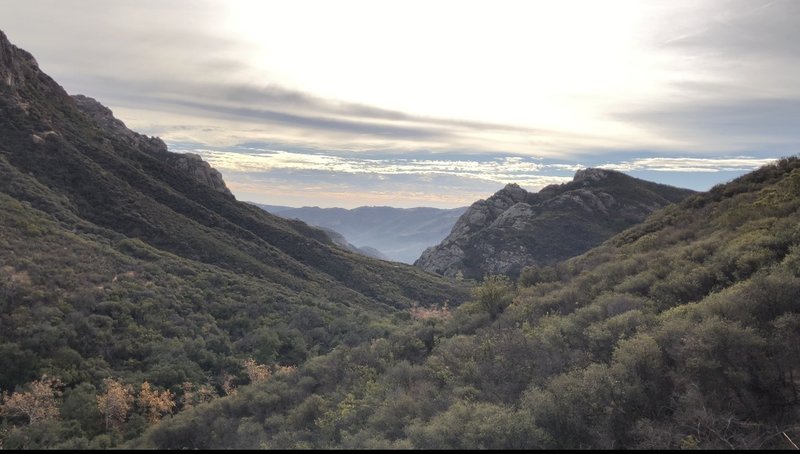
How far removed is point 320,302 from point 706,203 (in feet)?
136

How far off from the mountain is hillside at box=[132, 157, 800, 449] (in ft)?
236

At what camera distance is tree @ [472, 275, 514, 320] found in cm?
2597

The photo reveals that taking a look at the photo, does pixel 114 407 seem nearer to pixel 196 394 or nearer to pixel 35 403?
pixel 35 403

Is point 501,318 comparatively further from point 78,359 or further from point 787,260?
point 78,359

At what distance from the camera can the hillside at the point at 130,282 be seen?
30266mm

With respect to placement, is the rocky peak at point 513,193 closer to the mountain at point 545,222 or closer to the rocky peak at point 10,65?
the mountain at point 545,222

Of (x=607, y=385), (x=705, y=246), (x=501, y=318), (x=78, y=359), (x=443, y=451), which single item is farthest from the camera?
(x=78, y=359)

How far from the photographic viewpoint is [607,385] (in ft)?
37.6

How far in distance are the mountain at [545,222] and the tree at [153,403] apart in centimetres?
7486

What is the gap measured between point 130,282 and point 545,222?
92093 mm

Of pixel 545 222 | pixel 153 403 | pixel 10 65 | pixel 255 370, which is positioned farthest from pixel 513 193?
pixel 153 403

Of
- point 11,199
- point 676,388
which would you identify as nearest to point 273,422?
point 676,388

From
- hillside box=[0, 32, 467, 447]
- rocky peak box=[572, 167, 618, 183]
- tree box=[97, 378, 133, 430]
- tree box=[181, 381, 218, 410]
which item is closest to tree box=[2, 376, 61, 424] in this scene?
hillside box=[0, 32, 467, 447]

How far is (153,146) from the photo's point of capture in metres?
120
